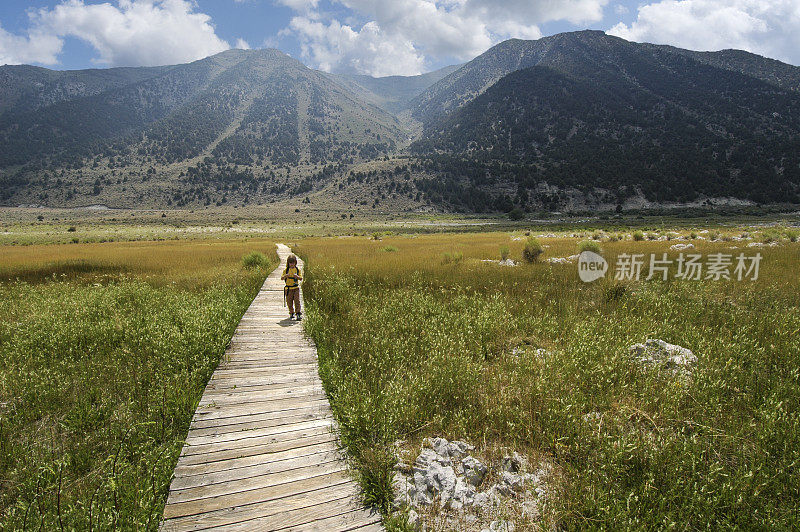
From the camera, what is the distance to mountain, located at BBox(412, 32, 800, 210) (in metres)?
121

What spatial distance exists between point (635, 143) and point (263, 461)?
196m

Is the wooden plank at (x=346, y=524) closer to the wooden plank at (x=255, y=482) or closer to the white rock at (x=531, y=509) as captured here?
the wooden plank at (x=255, y=482)

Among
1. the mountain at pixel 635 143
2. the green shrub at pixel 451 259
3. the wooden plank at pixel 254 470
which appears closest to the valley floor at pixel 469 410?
the wooden plank at pixel 254 470

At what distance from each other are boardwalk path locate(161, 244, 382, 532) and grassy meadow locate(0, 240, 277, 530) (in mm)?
237

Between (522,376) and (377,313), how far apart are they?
3687 mm

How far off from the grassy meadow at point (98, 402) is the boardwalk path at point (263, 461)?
0.78ft

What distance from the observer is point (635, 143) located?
150125mm

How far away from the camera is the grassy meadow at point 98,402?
8.95 ft

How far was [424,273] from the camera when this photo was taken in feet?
40.5

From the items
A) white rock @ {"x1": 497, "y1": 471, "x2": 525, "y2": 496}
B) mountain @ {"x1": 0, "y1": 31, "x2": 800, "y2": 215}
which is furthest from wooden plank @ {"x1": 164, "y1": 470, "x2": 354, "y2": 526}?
mountain @ {"x1": 0, "y1": 31, "x2": 800, "y2": 215}

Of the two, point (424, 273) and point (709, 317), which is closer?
point (709, 317)

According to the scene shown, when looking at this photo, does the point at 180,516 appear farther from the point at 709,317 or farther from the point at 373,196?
the point at 373,196

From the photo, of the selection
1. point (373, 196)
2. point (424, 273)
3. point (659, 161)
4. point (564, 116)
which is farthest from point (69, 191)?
point (659, 161)

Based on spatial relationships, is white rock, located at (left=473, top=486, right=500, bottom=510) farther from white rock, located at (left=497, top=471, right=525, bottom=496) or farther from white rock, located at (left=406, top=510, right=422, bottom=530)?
white rock, located at (left=406, top=510, right=422, bottom=530)
